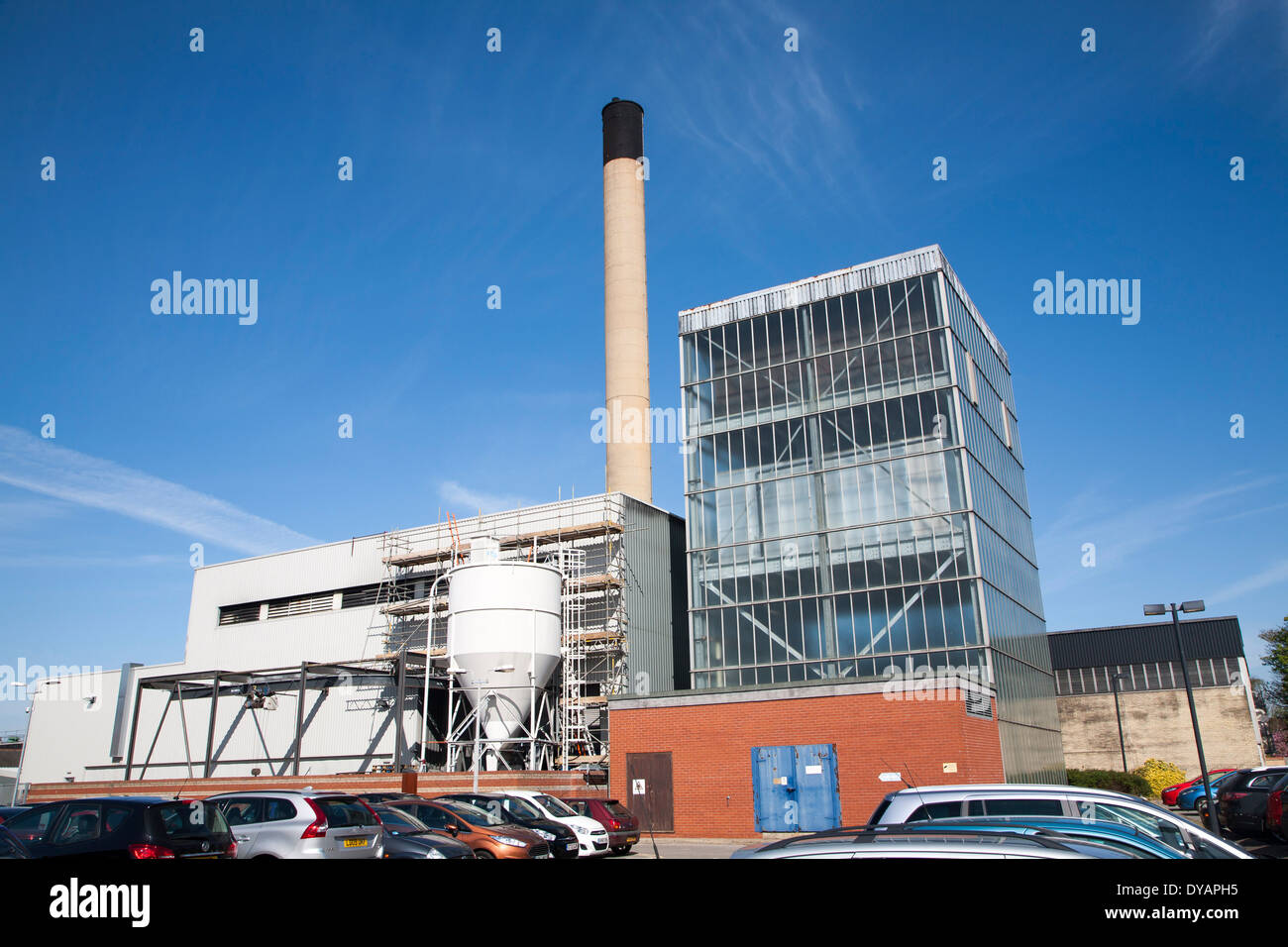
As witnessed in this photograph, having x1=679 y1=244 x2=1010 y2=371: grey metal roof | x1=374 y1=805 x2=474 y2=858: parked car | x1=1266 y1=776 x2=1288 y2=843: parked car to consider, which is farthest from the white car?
x1=679 y1=244 x2=1010 y2=371: grey metal roof

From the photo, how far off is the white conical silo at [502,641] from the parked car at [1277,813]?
77.3 ft

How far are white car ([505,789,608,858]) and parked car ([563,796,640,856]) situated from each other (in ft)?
2.35

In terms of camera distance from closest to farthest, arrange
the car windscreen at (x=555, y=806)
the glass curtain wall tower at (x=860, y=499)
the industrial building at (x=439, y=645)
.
A: the car windscreen at (x=555, y=806) → the industrial building at (x=439, y=645) → the glass curtain wall tower at (x=860, y=499)

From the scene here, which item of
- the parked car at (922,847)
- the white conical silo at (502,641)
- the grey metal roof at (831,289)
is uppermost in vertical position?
the grey metal roof at (831,289)

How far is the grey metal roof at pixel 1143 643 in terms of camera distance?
179 feet

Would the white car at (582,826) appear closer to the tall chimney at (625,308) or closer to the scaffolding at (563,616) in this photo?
the scaffolding at (563,616)

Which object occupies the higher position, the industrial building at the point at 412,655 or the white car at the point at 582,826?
the industrial building at the point at 412,655

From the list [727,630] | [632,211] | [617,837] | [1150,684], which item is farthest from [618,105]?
[1150,684]

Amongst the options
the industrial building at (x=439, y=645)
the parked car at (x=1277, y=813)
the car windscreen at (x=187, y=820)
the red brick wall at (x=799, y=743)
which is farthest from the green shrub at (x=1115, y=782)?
the car windscreen at (x=187, y=820)

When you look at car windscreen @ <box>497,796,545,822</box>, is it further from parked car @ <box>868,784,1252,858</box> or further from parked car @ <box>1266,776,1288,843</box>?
parked car @ <box>1266,776,1288,843</box>

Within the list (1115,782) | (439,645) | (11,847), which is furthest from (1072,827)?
(1115,782)

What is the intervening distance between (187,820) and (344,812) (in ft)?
8.91

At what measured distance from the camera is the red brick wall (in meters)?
24.5
